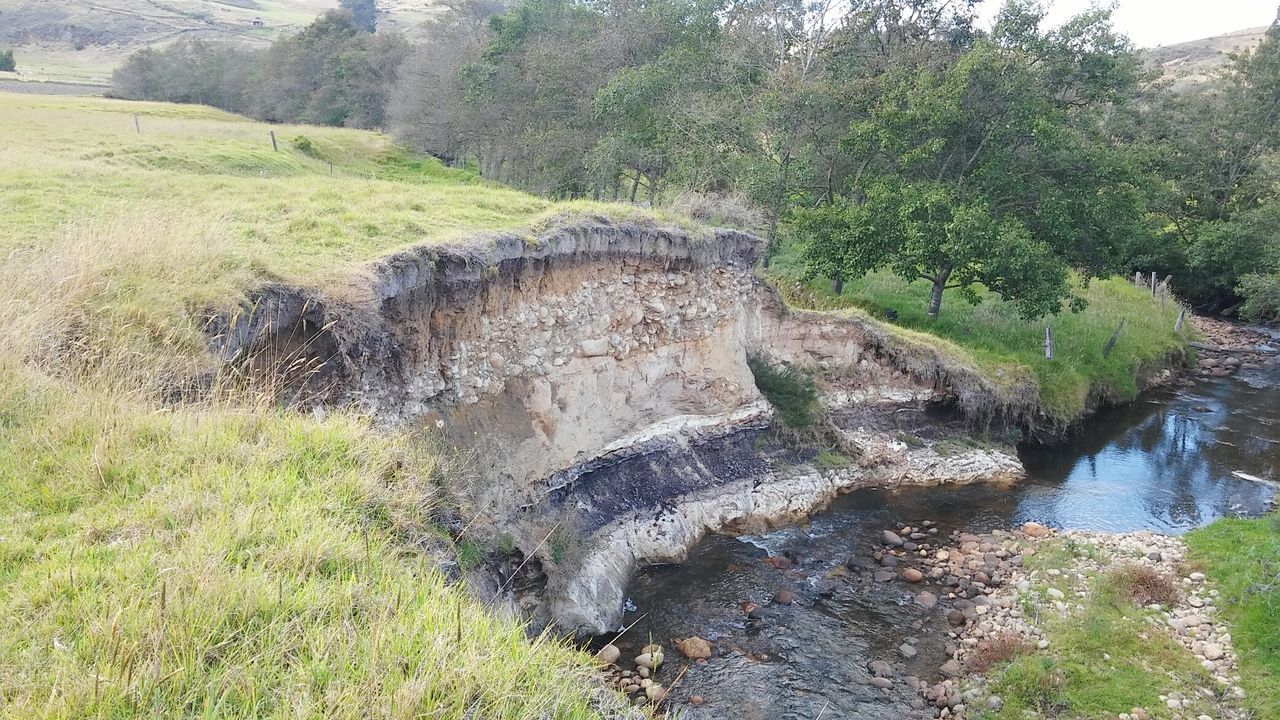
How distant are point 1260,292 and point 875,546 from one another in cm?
2229

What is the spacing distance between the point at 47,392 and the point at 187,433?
1190mm

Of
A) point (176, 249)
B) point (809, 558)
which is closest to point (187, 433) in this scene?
point (176, 249)

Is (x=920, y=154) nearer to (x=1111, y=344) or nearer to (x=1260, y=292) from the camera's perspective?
(x=1111, y=344)

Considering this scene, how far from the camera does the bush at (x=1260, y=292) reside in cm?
2581

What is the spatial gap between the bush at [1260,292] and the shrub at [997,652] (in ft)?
73.6

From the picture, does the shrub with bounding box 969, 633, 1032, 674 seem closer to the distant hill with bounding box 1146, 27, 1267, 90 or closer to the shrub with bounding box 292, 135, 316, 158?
the shrub with bounding box 292, 135, 316, 158

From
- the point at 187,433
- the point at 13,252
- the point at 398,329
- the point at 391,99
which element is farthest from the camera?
the point at 391,99

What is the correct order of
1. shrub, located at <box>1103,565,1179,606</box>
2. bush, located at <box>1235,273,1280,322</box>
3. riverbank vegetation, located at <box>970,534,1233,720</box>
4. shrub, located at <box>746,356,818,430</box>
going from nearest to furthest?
riverbank vegetation, located at <box>970,534,1233,720</box> < shrub, located at <box>1103,565,1179,606</box> < shrub, located at <box>746,356,818,430</box> < bush, located at <box>1235,273,1280,322</box>

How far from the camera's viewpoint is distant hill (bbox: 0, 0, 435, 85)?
3031 inches

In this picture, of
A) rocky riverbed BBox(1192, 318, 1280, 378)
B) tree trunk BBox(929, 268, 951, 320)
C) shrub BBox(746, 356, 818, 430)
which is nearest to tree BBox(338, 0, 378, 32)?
tree trunk BBox(929, 268, 951, 320)

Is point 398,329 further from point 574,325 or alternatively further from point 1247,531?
point 1247,531

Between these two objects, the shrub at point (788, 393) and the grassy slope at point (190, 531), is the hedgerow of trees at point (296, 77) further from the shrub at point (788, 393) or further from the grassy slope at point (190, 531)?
the grassy slope at point (190, 531)

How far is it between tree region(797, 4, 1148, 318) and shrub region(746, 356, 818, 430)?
4793 mm

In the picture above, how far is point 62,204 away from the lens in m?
10.7
